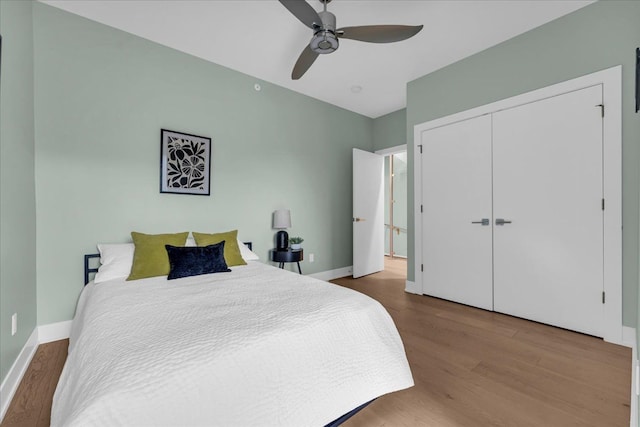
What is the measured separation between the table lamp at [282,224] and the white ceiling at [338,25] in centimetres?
175

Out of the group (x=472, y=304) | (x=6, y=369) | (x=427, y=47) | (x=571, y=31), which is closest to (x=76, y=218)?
(x=6, y=369)

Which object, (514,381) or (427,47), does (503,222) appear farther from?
(427,47)

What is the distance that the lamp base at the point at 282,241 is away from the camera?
11.7 feet

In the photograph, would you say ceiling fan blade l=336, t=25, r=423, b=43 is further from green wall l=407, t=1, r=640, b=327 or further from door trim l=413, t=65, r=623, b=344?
door trim l=413, t=65, r=623, b=344

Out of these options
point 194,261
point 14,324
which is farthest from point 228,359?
point 14,324

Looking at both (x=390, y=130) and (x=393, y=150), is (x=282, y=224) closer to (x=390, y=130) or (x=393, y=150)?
(x=393, y=150)

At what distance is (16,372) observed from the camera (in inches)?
66.7

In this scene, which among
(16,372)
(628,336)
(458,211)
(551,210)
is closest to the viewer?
(16,372)

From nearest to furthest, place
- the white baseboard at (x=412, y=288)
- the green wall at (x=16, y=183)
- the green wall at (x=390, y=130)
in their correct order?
the green wall at (x=16, y=183)
the white baseboard at (x=412, y=288)
the green wall at (x=390, y=130)

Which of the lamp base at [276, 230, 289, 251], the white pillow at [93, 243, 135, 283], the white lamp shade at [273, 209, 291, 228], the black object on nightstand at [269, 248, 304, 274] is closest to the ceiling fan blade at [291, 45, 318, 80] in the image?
the white lamp shade at [273, 209, 291, 228]

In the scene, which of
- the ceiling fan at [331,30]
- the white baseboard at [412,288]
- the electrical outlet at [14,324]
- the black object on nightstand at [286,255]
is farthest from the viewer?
the white baseboard at [412,288]

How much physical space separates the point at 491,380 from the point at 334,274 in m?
2.71

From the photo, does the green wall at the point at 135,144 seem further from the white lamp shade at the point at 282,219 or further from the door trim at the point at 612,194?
the door trim at the point at 612,194

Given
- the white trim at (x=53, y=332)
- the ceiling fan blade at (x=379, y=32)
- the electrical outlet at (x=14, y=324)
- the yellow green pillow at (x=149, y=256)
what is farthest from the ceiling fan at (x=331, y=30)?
the white trim at (x=53, y=332)
